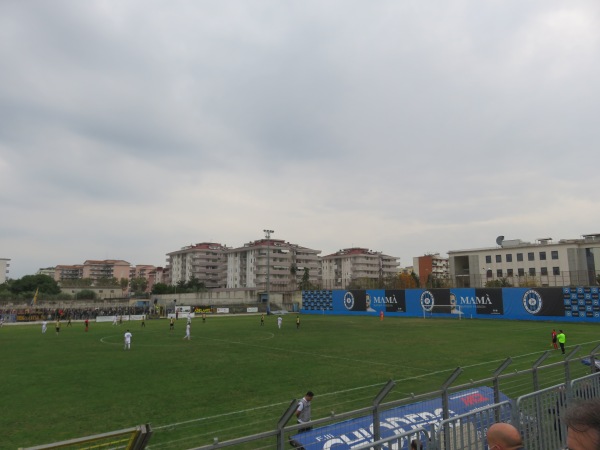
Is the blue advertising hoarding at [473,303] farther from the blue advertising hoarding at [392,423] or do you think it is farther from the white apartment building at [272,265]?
the white apartment building at [272,265]

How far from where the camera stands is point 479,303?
5631 cm

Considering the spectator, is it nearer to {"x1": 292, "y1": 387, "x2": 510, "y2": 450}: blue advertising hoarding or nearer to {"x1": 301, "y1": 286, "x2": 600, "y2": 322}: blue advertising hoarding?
{"x1": 292, "y1": 387, "x2": 510, "y2": 450}: blue advertising hoarding

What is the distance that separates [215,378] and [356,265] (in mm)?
133218

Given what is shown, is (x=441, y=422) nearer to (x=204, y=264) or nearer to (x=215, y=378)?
(x=215, y=378)

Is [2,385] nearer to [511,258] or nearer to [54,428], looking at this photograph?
[54,428]

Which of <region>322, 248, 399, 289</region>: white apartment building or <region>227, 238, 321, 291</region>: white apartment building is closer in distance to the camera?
<region>227, 238, 321, 291</region>: white apartment building

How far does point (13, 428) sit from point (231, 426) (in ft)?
20.7

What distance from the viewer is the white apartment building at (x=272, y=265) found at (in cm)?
12988

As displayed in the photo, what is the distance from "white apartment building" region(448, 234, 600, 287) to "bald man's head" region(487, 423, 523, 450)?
72925 mm

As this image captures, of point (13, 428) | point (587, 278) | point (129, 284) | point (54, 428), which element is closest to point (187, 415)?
point (54, 428)

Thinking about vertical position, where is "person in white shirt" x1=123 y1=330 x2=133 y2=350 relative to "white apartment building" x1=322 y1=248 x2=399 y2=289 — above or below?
below

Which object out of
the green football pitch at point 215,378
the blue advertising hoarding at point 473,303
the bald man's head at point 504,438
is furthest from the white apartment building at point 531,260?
the bald man's head at point 504,438

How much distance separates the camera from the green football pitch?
12297mm

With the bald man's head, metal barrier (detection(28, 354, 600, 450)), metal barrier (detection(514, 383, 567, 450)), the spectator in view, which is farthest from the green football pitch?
the spectator
